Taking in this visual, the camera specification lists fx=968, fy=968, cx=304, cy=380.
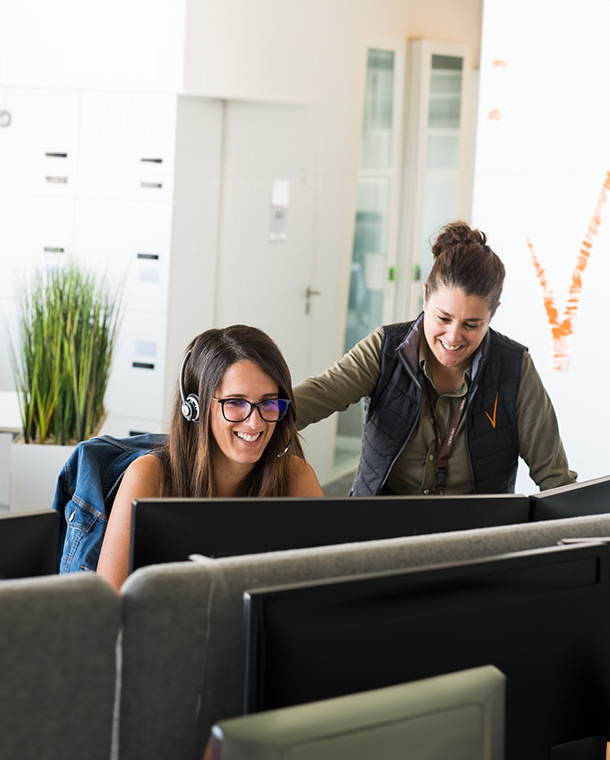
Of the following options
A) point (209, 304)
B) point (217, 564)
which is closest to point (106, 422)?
point (209, 304)

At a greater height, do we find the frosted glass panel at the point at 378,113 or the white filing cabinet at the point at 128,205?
the frosted glass panel at the point at 378,113

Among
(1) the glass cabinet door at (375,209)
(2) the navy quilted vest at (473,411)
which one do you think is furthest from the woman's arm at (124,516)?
(1) the glass cabinet door at (375,209)

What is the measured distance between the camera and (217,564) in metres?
0.88

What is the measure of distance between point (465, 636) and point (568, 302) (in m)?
2.54

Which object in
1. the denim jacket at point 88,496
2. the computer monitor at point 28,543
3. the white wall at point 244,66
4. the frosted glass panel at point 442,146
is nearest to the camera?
the computer monitor at point 28,543

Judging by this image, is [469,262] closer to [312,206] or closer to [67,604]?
[67,604]

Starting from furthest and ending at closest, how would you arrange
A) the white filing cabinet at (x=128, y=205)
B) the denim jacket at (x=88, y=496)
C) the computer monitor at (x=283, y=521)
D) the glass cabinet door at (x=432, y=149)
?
the glass cabinet door at (x=432, y=149)
the white filing cabinet at (x=128, y=205)
the denim jacket at (x=88, y=496)
the computer monitor at (x=283, y=521)

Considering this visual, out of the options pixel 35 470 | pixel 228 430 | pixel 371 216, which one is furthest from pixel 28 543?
pixel 371 216

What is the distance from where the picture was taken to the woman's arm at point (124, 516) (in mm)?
1576

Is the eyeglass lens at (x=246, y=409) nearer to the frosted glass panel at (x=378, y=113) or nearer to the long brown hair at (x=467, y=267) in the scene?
the long brown hair at (x=467, y=267)

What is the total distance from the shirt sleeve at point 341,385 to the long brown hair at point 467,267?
0.19m

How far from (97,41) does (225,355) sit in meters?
3.54

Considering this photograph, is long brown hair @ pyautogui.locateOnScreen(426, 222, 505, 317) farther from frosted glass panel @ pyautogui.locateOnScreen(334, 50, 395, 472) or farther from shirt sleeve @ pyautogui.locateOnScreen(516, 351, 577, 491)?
frosted glass panel @ pyautogui.locateOnScreen(334, 50, 395, 472)

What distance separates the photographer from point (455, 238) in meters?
2.11
